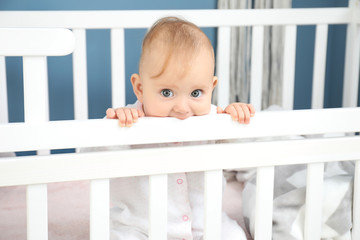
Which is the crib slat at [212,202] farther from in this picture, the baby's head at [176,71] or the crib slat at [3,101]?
the crib slat at [3,101]

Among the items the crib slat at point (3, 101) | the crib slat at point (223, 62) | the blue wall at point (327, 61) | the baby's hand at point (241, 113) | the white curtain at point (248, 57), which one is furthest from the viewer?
the blue wall at point (327, 61)

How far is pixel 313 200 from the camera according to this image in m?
0.94

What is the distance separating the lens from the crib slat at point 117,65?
61.6 inches

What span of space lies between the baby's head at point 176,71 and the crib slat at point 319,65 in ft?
2.73

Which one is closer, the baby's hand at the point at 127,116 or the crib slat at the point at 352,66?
the baby's hand at the point at 127,116

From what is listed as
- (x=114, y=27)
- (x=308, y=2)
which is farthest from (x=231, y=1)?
(x=114, y=27)

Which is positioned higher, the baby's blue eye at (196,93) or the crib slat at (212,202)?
the baby's blue eye at (196,93)

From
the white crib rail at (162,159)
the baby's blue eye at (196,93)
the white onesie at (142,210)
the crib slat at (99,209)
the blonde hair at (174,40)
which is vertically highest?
the blonde hair at (174,40)

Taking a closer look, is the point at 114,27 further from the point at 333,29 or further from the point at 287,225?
the point at 333,29

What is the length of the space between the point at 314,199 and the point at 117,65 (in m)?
0.82

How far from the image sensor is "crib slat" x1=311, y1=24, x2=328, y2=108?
66.7 inches

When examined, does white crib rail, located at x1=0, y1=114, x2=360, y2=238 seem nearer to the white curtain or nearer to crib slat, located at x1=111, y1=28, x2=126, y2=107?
crib slat, located at x1=111, y1=28, x2=126, y2=107

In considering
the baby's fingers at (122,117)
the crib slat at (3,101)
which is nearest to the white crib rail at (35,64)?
the baby's fingers at (122,117)

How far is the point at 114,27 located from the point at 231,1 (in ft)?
1.91
